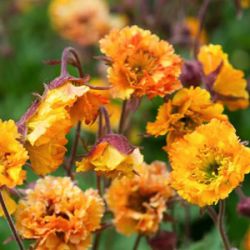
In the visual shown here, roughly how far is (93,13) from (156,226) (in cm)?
190

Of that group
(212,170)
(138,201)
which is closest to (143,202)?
(138,201)

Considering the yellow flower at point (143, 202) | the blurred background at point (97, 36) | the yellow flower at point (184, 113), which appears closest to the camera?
the yellow flower at point (184, 113)

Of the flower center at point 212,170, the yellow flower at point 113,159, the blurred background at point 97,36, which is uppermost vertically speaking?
the yellow flower at point 113,159

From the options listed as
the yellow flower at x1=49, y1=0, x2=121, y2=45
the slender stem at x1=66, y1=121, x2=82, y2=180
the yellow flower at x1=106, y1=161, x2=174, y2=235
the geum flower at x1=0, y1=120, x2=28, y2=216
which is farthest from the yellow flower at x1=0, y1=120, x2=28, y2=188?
the yellow flower at x1=49, y1=0, x2=121, y2=45

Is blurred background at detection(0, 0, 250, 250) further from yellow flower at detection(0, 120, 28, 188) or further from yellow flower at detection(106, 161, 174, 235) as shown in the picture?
yellow flower at detection(0, 120, 28, 188)

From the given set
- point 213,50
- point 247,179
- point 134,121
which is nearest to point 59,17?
point 134,121

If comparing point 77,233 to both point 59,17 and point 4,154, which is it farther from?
point 59,17

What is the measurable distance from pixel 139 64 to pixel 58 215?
12.7 inches

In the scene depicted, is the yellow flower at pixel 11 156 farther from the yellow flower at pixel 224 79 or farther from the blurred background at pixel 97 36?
the blurred background at pixel 97 36

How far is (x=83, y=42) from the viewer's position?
11.4ft

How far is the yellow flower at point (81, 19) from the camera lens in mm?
3469

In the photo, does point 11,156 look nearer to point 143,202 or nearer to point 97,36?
point 143,202

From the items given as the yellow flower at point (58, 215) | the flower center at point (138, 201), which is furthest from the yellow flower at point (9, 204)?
the flower center at point (138, 201)

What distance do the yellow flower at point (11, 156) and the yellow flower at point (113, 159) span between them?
0.48ft
